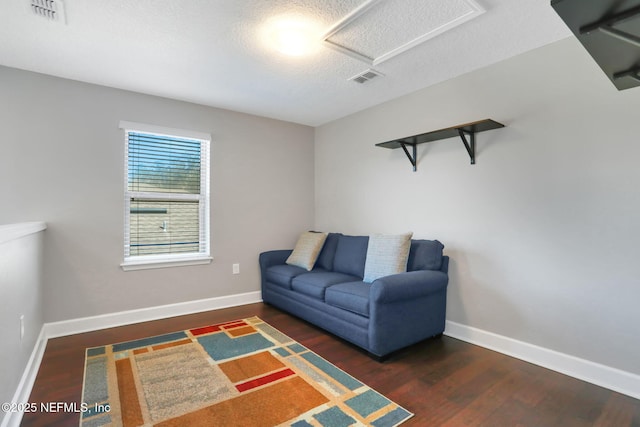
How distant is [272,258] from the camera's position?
3996mm

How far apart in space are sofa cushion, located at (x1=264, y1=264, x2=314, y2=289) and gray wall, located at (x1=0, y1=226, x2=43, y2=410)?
6.89 ft

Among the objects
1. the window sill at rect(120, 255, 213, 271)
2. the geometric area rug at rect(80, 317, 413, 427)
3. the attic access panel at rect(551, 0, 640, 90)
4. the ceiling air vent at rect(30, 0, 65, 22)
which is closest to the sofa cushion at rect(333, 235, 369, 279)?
the geometric area rug at rect(80, 317, 413, 427)

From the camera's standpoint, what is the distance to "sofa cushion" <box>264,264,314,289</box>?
347 centimetres

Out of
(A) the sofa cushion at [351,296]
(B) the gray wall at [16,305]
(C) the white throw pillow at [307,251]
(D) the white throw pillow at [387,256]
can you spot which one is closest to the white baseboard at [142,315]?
(B) the gray wall at [16,305]

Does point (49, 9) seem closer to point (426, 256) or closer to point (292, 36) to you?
point (292, 36)

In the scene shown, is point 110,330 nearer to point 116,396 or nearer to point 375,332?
point 116,396

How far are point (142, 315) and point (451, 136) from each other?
3.63m

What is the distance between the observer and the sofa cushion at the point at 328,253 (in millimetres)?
3760

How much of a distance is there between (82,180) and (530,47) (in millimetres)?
4109

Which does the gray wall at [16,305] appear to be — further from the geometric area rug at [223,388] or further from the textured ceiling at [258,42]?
the textured ceiling at [258,42]

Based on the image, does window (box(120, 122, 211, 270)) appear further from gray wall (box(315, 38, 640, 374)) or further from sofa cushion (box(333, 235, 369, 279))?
gray wall (box(315, 38, 640, 374))

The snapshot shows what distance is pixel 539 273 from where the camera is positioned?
2.43m

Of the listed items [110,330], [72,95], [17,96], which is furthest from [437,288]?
[17,96]

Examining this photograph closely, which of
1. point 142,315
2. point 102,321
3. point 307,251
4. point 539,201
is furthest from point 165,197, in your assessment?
point 539,201
